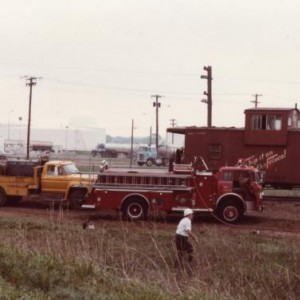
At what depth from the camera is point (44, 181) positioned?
23484 mm

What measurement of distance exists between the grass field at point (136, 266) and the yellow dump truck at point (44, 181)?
13.3 ft

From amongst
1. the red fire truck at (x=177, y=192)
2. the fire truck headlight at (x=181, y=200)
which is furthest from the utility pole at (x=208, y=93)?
the fire truck headlight at (x=181, y=200)

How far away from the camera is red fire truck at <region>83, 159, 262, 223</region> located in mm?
19953

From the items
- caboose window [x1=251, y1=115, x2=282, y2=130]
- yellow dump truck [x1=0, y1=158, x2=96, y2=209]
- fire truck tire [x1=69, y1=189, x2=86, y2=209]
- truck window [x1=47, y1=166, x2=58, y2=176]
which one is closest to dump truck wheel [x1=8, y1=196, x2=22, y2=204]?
yellow dump truck [x1=0, y1=158, x2=96, y2=209]

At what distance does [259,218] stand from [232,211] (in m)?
1.99

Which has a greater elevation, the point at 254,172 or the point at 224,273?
the point at 254,172

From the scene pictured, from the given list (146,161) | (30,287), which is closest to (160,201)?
(30,287)

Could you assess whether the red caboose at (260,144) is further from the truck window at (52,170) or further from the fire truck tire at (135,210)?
the fire truck tire at (135,210)

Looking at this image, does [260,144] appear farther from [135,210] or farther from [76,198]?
[76,198]

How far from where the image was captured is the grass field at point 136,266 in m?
8.71

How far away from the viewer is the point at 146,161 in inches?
2849

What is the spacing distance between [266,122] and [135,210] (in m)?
8.75

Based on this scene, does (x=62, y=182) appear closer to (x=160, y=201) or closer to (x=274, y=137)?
(x=160, y=201)

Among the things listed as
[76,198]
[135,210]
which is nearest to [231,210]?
[135,210]
